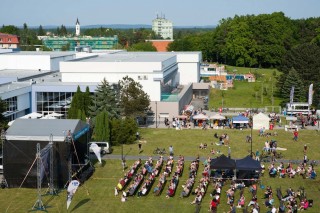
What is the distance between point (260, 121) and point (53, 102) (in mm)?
17575

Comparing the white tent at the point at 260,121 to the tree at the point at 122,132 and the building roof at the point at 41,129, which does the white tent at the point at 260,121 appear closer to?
the tree at the point at 122,132

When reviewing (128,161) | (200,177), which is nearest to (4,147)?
(128,161)

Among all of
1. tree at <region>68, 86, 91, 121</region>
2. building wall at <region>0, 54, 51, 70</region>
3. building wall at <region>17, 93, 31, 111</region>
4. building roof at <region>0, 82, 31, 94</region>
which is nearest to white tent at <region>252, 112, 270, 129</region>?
tree at <region>68, 86, 91, 121</region>

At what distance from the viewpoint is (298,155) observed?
3425cm

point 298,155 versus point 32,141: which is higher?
point 32,141

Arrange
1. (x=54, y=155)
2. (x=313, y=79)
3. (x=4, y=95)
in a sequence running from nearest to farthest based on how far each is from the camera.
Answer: (x=54, y=155)
(x=4, y=95)
(x=313, y=79)

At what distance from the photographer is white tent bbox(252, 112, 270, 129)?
139 ft

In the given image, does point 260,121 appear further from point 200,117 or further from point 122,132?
point 122,132

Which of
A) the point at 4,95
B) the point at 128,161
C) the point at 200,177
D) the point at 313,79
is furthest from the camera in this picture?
the point at 313,79

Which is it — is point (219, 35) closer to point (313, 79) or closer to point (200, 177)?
point (313, 79)

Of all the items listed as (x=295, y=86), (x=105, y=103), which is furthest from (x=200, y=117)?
(x=295, y=86)

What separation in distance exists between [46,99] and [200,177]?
21043 millimetres

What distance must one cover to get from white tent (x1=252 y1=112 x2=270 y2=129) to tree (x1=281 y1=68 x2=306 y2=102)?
13619 mm

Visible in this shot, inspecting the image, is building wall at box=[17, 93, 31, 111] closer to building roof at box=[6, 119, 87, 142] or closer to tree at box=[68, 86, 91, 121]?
tree at box=[68, 86, 91, 121]
